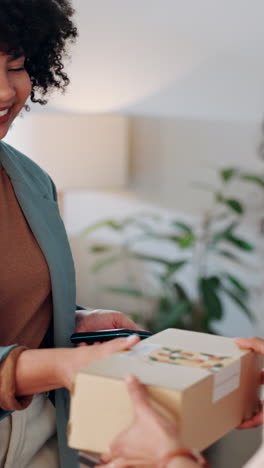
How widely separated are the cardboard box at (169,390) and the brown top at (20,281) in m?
0.35

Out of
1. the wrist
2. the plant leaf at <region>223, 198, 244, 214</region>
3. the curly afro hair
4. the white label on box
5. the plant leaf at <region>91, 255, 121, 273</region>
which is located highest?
the curly afro hair

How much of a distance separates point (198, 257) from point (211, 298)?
1.05 feet

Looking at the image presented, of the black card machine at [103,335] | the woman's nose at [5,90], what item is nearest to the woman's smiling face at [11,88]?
the woman's nose at [5,90]

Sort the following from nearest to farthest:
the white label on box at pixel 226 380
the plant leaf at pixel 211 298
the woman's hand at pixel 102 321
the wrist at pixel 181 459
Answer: the wrist at pixel 181 459 < the white label on box at pixel 226 380 < the woman's hand at pixel 102 321 < the plant leaf at pixel 211 298

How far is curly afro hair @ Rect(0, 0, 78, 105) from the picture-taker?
1.40 meters

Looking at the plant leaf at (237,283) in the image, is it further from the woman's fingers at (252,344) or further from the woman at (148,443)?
the woman at (148,443)

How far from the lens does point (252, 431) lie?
2605 millimetres

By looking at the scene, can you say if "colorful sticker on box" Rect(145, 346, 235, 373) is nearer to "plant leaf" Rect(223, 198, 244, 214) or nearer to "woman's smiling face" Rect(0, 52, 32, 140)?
"woman's smiling face" Rect(0, 52, 32, 140)

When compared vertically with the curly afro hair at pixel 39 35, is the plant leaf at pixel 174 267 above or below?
below

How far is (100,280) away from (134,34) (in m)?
1.25

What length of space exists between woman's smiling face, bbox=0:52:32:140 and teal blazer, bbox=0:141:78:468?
85 mm

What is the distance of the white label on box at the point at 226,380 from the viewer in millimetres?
1038

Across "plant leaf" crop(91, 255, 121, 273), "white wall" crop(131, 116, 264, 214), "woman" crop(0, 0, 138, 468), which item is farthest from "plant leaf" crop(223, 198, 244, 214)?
"woman" crop(0, 0, 138, 468)

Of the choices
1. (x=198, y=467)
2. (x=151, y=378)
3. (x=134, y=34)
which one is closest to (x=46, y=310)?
(x=151, y=378)
